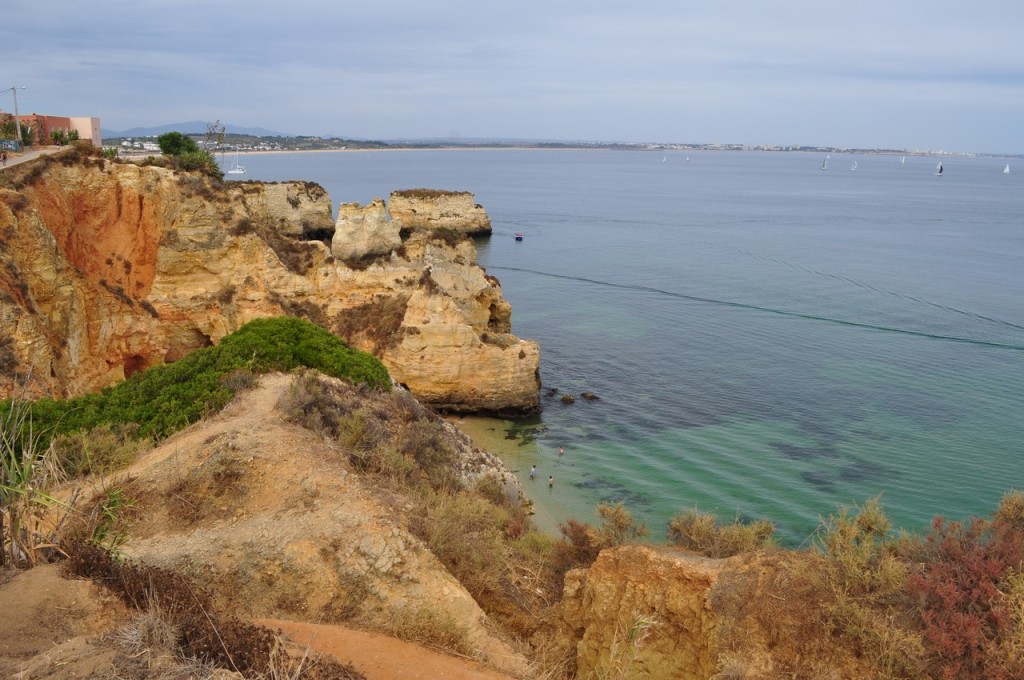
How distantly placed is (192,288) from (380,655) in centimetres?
2043

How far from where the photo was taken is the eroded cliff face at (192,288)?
1953 cm

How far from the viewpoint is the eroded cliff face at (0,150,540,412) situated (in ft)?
64.1

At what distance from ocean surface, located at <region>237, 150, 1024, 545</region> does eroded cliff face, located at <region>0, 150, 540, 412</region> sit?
293 centimetres

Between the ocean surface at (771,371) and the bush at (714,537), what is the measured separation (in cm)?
792

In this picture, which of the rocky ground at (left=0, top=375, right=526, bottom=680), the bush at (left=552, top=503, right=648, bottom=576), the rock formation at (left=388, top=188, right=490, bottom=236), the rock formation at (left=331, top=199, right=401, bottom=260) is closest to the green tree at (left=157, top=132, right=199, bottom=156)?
Result: the rock formation at (left=331, top=199, right=401, bottom=260)

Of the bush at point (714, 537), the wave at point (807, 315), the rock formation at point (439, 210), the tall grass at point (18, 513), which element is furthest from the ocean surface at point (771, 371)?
the tall grass at point (18, 513)

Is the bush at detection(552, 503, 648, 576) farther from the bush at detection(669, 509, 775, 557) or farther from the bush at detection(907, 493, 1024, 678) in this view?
the bush at detection(907, 493, 1024, 678)

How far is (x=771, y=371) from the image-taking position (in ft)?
107

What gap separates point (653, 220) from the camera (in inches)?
3553

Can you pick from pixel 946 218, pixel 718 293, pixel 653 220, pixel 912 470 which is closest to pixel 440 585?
pixel 912 470

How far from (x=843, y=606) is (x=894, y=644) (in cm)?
63

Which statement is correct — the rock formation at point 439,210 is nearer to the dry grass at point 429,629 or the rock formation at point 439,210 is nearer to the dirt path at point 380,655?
the dry grass at point 429,629

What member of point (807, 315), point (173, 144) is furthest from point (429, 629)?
point (807, 315)

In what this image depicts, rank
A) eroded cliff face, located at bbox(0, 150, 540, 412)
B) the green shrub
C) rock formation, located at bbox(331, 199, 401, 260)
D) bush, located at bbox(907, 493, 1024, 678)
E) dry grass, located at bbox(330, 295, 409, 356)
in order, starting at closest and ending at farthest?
bush, located at bbox(907, 493, 1024, 678) → the green shrub → eroded cliff face, located at bbox(0, 150, 540, 412) → dry grass, located at bbox(330, 295, 409, 356) → rock formation, located at bbox(331, 199, 401, 260)
